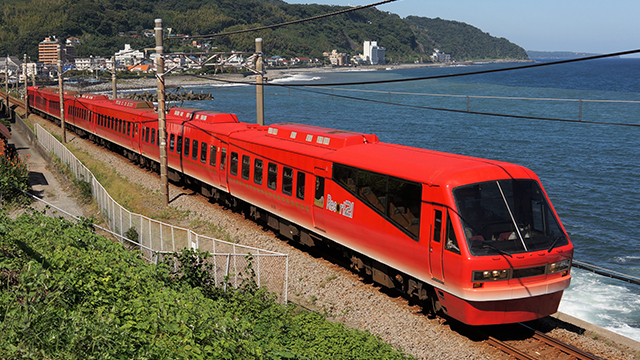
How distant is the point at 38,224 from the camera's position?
11930mm

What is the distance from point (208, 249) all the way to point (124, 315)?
596 cm

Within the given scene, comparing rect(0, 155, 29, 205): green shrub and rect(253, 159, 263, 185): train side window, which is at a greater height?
rect(253, 159, 263, 185): train side window

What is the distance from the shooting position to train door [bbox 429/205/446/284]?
10391 mm

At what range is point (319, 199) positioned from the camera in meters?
14.3

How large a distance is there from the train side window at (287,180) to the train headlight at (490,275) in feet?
22.8

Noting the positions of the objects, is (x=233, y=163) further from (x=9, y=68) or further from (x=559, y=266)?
(x=9, y=68)

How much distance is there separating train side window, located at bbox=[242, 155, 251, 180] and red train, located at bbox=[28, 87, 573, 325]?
0.14 feet

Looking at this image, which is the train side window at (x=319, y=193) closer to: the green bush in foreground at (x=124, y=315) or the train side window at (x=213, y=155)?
the green bush in foreground at (x=124, y=315)

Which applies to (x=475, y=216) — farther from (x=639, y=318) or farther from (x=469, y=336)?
(x=639, y=318)

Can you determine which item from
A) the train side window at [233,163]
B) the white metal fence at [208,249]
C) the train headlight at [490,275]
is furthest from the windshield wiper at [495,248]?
the train side window at [233,163]

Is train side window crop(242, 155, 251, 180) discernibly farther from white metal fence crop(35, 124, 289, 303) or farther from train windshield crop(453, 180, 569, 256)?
train windshield crop(453, 180, 569, 256)

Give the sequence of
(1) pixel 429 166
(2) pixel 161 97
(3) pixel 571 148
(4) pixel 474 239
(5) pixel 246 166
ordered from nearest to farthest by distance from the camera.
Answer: (4) pixel 474 239 → (1) pixel 429 166 → (5) pixel 246 166 → (2) pixel 161 97 → (3) pixel 571 148

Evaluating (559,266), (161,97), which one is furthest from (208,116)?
(559,266)

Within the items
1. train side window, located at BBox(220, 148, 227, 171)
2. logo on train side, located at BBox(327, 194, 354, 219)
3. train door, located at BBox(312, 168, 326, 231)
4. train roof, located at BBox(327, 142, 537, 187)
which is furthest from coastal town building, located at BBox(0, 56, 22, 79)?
train roof, located at BBox(327, 142, 537, 187)
